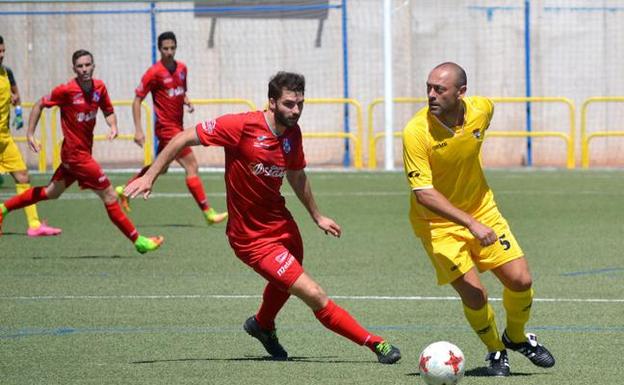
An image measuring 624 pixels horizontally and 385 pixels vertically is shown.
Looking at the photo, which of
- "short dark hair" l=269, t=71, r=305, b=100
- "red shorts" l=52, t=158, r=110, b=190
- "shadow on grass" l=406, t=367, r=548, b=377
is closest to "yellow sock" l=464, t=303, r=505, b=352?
"shadow on grass" l=406, t=367, r=548, b=377

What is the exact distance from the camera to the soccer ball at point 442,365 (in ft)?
23.1

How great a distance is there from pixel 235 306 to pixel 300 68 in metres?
18.1

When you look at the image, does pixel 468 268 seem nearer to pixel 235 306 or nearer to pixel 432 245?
pixel 432 245

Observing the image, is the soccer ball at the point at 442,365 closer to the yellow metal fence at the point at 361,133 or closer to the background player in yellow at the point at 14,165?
the background player in yellow at the point at 14,165

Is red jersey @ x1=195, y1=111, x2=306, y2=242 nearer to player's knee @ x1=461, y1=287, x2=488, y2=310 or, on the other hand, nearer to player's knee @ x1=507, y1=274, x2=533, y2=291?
player's knee @ x1=461, y1=287, x2=488, y2=310

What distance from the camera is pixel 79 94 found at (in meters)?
13.8

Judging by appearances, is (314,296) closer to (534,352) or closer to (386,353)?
(386,353)

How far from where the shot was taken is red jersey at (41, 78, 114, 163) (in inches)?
541

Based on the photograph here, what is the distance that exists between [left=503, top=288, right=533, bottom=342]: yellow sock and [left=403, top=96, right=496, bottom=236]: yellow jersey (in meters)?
0.52

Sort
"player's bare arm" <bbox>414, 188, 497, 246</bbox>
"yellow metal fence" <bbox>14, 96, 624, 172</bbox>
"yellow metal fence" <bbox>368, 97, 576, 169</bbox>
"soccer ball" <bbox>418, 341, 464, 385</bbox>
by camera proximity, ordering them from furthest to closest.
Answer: "yellow metal fence" <bbox>14, 96, 624, 172</bbox>, "yellow metal fence" <bbox>368, 97, 576, 169</bbox>, "player's bare arm" <bbox>414, 188, 497, 246</bbox>, "soccer ball" <bbox>418, 341, 464, 385</bbox>

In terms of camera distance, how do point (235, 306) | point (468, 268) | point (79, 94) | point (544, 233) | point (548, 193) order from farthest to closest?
1. point (548, 193)
2. point (544, 233)
3. point (79, 94)
4. point (235, 306)
5. point (468, 268)

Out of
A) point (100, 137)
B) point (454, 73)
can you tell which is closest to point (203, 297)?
point (454, 73)

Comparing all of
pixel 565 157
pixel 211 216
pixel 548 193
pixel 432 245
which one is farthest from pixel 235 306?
pixel 565 157

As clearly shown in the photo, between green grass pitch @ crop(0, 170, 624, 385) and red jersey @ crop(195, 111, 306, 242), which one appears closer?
green grass pitch @ crop(0, 170, 624, 385)
